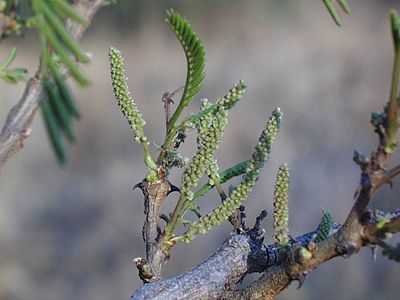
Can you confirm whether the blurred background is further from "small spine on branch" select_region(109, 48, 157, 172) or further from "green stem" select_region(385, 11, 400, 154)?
"green stem" select_region(385, 11, 400, 154)

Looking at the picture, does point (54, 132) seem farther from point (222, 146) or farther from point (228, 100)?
point (222, 146)

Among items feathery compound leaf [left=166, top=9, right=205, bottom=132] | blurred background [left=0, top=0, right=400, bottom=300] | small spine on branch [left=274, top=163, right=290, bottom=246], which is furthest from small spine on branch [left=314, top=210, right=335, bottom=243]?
blurred background [left=0, top=0, right=400, bottom=300]

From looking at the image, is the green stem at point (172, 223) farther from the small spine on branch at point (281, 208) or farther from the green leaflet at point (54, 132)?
the green leaflet at point (54, 132)

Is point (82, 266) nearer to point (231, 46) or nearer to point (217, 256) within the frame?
point (231, 46)

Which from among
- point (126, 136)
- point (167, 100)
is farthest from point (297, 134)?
point (167, 100)

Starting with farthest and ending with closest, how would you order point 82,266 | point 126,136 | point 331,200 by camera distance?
point 126,136 < point 331,200 < point 82,266

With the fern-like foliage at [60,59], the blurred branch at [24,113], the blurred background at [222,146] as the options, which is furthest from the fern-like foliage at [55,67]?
the blurred background at [222,146]
